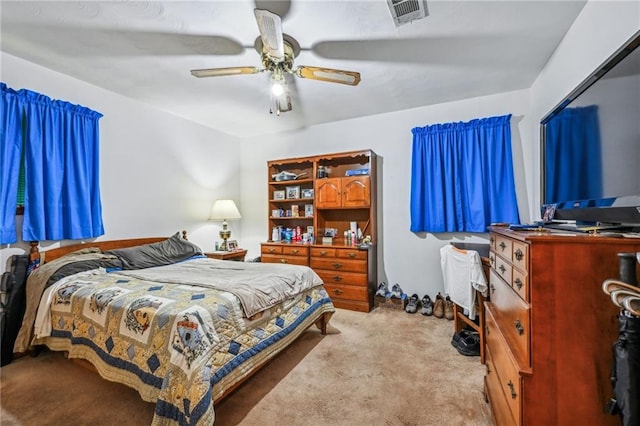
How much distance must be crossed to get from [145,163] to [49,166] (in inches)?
36.8

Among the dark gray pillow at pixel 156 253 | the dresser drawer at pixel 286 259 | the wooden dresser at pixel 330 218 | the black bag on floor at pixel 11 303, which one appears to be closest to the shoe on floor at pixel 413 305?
the wooden dresser at pixel 330 218

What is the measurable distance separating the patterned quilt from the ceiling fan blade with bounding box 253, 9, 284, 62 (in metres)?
1.66

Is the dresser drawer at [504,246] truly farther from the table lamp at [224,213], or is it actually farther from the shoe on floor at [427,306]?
the table lamp at [224,213]

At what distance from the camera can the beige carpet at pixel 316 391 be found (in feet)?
5.18

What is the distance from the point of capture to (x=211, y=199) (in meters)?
4.20

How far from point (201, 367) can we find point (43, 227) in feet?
7.28

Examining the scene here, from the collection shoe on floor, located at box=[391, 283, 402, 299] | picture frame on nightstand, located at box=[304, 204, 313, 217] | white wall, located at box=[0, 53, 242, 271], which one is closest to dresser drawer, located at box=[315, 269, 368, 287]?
shoe on floor, located at box=[391, 283, 402, 299]

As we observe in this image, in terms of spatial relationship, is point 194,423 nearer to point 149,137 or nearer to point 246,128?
point 149,137

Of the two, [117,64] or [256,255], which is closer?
[117,64]

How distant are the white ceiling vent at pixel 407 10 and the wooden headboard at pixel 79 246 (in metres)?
3.38

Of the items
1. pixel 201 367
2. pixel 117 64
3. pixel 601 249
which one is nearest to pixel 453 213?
pixel 601 249

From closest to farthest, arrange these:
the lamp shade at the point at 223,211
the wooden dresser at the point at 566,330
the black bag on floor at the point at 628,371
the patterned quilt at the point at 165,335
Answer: the black bag on floor at the point at 628,371, the wooden dresser at the point at 566,330, the patterned quilt at the point at 165,335, the lamp shade at the point at 223,211

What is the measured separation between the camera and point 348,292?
3.39 m

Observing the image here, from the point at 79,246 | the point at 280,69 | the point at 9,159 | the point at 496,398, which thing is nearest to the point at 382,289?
the point at 496,398
